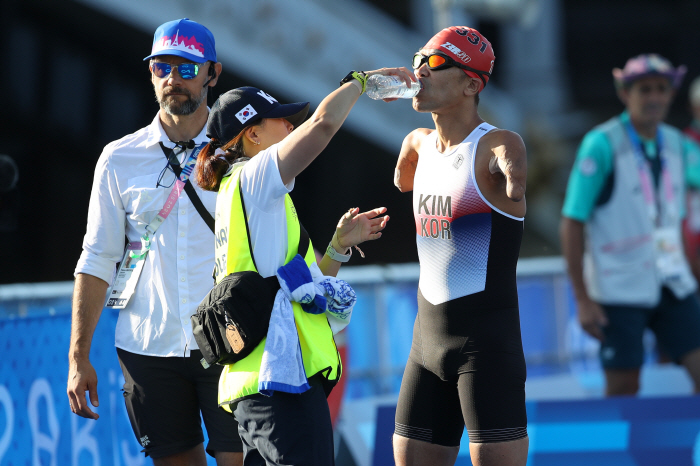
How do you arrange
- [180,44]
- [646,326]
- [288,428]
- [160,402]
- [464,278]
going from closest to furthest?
[288,428] → [464,278] → [160,402] → [180,44] → [646,326]

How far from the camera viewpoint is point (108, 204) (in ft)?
11.7

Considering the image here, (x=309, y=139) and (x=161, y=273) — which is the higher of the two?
(x=309, y=139)

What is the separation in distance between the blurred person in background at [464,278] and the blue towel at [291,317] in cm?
51

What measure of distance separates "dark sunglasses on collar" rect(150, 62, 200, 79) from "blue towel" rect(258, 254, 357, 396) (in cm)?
110

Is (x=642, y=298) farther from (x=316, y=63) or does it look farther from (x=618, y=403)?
(x=316, y=63)

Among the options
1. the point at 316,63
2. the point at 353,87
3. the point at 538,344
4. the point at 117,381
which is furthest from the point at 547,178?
the point at 353,87

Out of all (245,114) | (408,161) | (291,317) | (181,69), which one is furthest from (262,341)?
(181,69)

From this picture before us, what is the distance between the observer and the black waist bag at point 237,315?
2.77 meters

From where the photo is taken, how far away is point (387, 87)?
3033 mm

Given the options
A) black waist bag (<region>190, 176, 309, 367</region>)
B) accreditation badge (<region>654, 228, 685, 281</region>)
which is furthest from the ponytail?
accreditation badge (<region>654, 228, 685, 281</region>)

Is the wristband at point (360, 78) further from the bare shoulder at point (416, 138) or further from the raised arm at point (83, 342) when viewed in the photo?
the raised arm at point (83, 342)

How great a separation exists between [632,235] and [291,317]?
332cm

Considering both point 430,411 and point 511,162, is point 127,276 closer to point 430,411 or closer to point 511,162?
point 430,411

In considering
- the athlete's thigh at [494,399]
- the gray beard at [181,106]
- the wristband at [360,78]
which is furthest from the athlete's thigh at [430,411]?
the gray beard at [181,106]
